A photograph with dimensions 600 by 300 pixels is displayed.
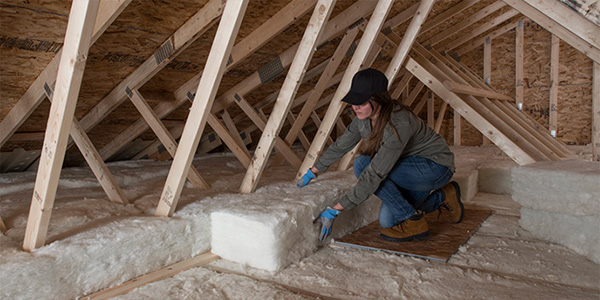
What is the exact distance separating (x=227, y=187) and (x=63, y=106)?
1.62 m

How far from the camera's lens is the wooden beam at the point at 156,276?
1.79 meters

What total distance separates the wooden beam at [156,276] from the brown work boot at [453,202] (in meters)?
1.54

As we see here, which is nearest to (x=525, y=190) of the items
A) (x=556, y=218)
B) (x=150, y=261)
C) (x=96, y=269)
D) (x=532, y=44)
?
(x=556, y=218)

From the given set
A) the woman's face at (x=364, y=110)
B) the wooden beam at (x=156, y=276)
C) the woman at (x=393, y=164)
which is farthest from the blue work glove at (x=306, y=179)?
the wooden beam at (x=156, y=276)

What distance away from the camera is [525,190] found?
2.59m

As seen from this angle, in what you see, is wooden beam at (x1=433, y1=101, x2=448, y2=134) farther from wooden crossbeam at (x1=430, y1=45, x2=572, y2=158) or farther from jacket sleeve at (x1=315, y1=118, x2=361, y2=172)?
jacket sleeve at (x1=315, y1=118, x2=361, y2=172)

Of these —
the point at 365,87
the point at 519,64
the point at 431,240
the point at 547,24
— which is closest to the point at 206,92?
the point at 365,87

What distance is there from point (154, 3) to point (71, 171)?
6.49 ft

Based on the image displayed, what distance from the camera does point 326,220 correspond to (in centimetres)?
240

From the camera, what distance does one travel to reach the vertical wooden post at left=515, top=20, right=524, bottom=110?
643 cm

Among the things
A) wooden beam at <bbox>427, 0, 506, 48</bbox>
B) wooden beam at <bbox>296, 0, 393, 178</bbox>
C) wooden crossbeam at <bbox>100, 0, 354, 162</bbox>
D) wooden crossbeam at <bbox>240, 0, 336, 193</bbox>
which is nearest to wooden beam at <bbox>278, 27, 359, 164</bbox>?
wooden crossbeam at <bbox>100, 0, 354, 162</bbox>

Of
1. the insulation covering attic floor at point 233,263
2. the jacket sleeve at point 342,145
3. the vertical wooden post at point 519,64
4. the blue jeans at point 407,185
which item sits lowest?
the insulation covering attic floor at point 233,263

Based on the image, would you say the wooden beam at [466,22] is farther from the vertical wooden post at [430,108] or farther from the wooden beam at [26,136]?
the wooden beam at [26,136]

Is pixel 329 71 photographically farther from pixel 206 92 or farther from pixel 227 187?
pixel 206 92
